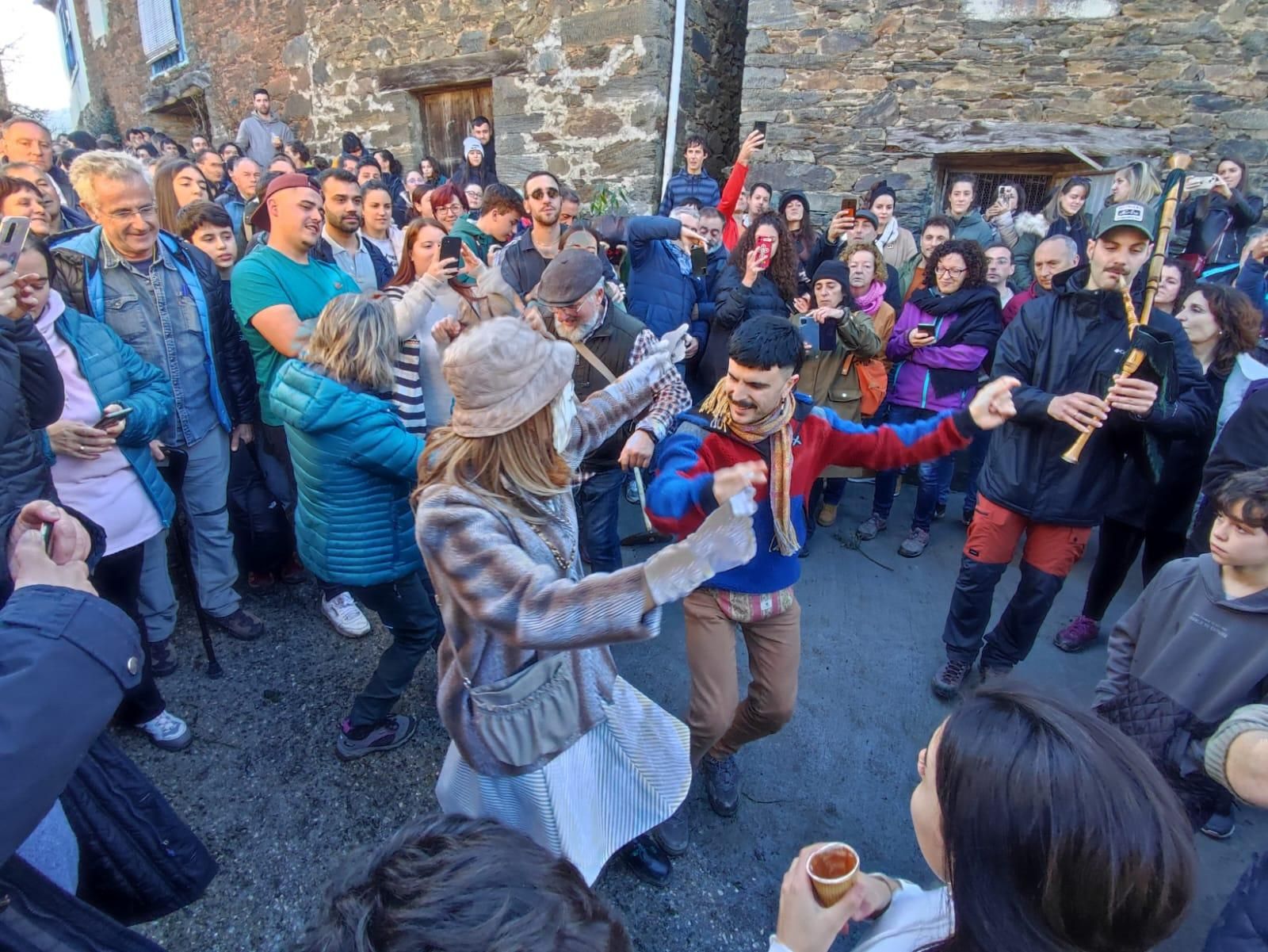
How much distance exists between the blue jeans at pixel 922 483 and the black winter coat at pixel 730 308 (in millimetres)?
1069

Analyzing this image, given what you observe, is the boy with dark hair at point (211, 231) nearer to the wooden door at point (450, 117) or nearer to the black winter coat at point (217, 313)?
the black winter coat at point (217, 313)

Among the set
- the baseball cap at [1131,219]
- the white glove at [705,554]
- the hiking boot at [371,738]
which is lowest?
the hiking boot at [371,738]

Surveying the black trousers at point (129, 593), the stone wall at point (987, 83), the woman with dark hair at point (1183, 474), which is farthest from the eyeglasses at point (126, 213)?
the stone wall at point (987, 83)

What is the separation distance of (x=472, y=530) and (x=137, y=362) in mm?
2237

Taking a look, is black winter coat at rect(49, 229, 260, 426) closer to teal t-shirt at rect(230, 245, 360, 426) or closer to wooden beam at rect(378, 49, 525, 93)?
teal t-shirt at rect(230, 245, 360, 426)

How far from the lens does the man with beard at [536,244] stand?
429cm

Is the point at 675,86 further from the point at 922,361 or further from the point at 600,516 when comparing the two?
the point at 600,516

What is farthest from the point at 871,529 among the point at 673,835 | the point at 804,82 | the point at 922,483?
the point at 804,82

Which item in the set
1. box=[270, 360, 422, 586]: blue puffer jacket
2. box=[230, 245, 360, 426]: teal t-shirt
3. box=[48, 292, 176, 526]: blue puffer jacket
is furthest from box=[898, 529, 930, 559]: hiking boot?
box=[48, 292, 176, 526]: blue puffer jacket

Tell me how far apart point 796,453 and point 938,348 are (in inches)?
105

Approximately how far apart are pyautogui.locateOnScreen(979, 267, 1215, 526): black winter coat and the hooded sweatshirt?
0.81m

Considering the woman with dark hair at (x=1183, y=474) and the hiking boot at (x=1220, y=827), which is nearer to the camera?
the hiking boot at (x=1220, y=827)

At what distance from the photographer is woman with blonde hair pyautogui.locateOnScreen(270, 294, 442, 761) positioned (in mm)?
2447

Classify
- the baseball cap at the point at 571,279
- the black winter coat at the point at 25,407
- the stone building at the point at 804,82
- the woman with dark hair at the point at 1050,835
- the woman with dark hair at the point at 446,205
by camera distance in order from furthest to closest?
1. the stone building at the point at 804,82
2. the woman with dark hair at the point at 446,205
3. the baseball cap at the point at 571,279
4. the black winter coat at the point at 25,407
5. the woman with dark hair at the point at 1050,835
